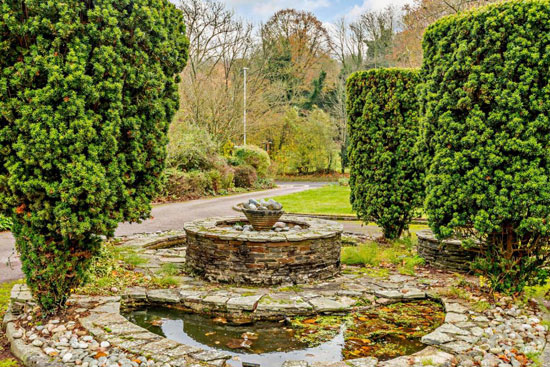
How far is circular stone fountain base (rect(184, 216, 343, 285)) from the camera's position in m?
5.59

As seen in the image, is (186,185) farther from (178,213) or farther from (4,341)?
(4,341)

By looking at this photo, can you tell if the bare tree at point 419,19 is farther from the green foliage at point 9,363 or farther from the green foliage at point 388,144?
the green foliage at point 9,363

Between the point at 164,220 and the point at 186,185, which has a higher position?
the point at 186,185

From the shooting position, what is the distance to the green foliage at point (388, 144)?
25.2 feet

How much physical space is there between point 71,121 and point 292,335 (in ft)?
9.62

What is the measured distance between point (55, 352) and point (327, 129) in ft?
89.1

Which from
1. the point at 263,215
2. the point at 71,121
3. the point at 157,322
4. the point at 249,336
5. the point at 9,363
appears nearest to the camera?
the point at 9,363

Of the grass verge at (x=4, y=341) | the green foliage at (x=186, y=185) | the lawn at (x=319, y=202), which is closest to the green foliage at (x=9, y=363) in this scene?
the grass verge at (x=4, y=341)

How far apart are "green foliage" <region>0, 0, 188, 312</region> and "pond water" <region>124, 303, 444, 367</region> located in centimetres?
118

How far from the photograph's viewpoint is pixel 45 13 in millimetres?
3703

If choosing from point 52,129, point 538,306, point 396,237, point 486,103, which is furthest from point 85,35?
point 396,237

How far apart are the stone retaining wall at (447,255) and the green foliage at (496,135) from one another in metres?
1.37

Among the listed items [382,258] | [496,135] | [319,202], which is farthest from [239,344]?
[319,202]

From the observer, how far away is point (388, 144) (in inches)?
308
